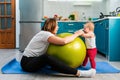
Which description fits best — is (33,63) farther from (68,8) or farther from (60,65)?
(68,8)

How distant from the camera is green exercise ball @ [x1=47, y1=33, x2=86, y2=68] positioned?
10.6 feet

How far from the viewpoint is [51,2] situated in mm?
8102

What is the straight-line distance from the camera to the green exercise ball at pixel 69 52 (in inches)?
128

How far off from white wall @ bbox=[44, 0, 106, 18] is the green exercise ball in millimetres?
4770

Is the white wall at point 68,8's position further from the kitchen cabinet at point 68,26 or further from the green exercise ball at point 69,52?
the green exercise ball at point 69,52

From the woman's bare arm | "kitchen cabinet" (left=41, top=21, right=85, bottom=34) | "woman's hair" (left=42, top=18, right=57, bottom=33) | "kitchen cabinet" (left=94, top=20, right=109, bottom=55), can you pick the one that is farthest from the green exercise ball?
"kitchen cabinet" (left=41, top=21, right=85, bottom=34)

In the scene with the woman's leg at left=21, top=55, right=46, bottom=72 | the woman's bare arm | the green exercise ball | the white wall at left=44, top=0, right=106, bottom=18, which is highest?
the white wall at left=44, top=0, right=106, bottom=18

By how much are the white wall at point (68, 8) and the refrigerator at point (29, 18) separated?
145 cm

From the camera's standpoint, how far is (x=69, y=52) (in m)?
3.25

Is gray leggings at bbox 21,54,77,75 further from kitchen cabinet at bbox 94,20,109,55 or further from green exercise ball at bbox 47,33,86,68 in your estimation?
kitchen cabinet at bbox 94,20,109,55

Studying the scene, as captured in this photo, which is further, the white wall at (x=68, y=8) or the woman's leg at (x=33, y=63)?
the white wall at (x=68, y=8)

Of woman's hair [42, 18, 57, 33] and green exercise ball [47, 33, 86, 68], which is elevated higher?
woman's hair [42, 18, 57, 33]

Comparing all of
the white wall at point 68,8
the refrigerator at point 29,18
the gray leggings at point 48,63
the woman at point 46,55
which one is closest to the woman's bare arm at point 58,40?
the woman at point 46,55

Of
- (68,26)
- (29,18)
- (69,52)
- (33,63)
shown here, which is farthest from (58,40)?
(68,26)
